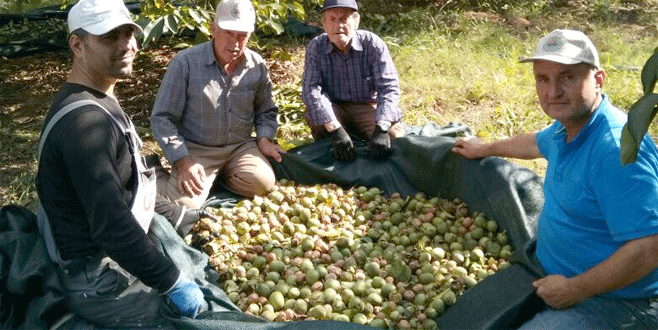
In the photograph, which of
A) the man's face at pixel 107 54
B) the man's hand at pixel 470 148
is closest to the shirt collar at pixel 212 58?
the man's hand at pixel 470 148

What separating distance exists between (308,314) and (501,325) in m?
0.75

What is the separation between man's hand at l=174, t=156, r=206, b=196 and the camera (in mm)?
3805

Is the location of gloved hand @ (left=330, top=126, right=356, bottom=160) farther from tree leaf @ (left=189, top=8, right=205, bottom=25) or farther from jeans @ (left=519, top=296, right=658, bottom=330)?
jeans @ (left=519, top=296, right=658, bottom=330)

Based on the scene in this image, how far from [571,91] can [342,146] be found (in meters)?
1.75

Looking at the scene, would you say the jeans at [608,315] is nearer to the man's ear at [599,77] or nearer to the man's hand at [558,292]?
the man's hand at [558,292]

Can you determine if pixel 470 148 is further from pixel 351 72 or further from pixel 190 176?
pixel 190 176

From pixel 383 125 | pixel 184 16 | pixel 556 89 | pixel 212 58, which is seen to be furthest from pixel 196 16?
pixel 556 89

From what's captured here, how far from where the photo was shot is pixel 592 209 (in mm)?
2471

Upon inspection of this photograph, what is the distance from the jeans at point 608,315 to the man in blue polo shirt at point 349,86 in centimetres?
171

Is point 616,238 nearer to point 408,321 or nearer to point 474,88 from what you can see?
point 408,321

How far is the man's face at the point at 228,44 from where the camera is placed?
3881 millimetres

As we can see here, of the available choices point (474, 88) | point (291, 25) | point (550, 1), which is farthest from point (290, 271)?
point (550, 1)

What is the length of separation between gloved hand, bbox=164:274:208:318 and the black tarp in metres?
0.05

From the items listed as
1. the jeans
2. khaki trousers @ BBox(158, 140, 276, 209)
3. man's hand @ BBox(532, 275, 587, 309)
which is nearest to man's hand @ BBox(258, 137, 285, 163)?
khaki trousers @ BBox(158, 140, 276, 209)
